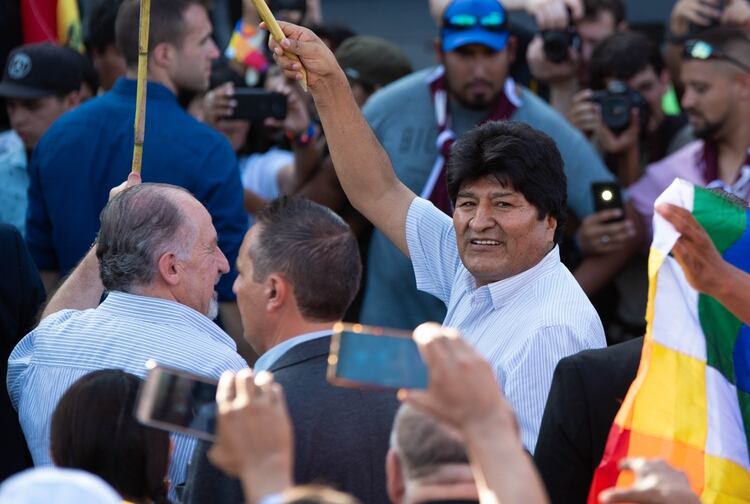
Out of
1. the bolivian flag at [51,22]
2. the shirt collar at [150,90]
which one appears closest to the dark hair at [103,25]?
the bolivian flag at [51,22]

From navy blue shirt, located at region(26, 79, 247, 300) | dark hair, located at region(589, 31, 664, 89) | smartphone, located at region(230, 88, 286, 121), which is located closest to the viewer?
navy blue shirt, located at region(26, 79, 247, 300)

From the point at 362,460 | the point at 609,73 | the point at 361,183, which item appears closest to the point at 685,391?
the point at 362,460

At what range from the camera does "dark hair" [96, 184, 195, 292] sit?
151 inches

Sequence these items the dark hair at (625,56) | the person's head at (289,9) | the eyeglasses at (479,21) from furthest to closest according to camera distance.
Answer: the person's head at (289,9)
the dark hair at (625,56)
the eyeglasses at (479,21)

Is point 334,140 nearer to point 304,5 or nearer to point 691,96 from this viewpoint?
point 691,96

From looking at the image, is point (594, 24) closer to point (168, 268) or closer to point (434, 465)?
point (168, 268)

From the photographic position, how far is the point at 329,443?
10.5 feet

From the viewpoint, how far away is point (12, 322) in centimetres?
425

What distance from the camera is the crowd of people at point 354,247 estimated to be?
239 cm

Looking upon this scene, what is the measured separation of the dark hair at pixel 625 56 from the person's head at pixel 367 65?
99cm

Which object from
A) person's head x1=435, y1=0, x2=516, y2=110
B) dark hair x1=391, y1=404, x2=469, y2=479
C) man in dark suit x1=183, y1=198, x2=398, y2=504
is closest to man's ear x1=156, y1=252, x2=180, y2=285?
man in dark suit x1=183, y1=198, x2=398, y2=504

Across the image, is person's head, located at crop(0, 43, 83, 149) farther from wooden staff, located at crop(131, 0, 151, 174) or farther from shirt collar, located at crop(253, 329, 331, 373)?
shirt collar, located at crop(253, 329, 331, 373)

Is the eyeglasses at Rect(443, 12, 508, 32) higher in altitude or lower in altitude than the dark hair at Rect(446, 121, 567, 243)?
lower

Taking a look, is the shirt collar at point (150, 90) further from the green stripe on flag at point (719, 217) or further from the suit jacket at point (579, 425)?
the green stripe on flag at point (719, 217)
